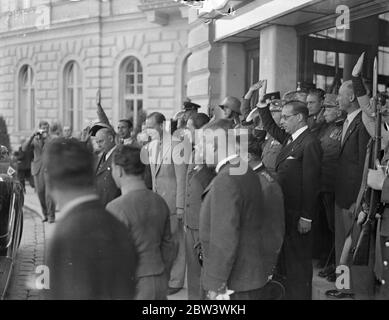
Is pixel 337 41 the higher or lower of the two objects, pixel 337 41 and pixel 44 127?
the higher

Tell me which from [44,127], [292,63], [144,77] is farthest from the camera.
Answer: [144,77]

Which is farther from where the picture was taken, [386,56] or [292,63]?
[292,63]

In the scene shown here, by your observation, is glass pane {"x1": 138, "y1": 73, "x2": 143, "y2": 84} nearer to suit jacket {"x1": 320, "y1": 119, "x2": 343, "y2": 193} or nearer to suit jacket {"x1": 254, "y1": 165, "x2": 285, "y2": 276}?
suit jacket {"x1": 320, "y1": 119, "x2": 343, "y2": 193}

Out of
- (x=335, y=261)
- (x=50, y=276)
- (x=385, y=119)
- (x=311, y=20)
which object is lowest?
(x=335, y=261)

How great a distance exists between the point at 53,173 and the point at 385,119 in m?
2.37

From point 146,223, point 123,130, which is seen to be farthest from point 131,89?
point 146,223

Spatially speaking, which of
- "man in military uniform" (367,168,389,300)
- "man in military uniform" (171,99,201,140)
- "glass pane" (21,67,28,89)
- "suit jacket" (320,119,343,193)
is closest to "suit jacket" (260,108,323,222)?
"man in military uniform" (367,168,389,300)

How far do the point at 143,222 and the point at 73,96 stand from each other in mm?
8363

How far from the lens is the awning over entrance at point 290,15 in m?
5.49

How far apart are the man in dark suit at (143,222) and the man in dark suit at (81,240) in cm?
31
